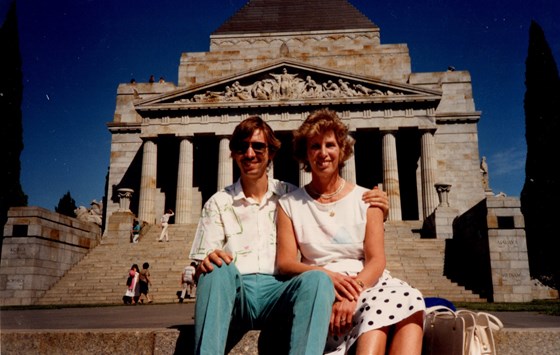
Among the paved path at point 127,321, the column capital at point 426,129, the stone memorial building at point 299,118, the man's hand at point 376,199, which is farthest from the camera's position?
the stone memorial building at point 299,118

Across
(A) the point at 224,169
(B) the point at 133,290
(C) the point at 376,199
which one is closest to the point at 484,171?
(A) the point at 224,169

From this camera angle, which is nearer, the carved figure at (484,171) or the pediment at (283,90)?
the pediment at (283,90)

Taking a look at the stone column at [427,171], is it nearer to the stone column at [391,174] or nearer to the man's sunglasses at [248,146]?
the stone column at [391,174]

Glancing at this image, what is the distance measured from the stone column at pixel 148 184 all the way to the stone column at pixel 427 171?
1614 centimetres

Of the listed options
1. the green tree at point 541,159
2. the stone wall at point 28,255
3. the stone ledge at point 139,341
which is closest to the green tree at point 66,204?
the stone wall at point 28,255

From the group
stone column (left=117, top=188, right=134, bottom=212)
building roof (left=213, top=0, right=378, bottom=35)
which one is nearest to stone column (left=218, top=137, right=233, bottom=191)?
stone column (left=117, top=188, right=134, bottom=212)

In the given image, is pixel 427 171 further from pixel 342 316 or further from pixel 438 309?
pixel 342 316

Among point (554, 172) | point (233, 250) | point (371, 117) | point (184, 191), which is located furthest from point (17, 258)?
point (554, 172)

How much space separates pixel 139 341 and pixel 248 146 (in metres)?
1.87

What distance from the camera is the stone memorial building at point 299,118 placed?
2762cm

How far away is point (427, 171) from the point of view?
27.2 meters

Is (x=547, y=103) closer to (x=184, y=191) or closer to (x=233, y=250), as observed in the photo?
(x=184, y=191)

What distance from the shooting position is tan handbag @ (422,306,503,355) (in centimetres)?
307

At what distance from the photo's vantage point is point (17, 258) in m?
15.4
